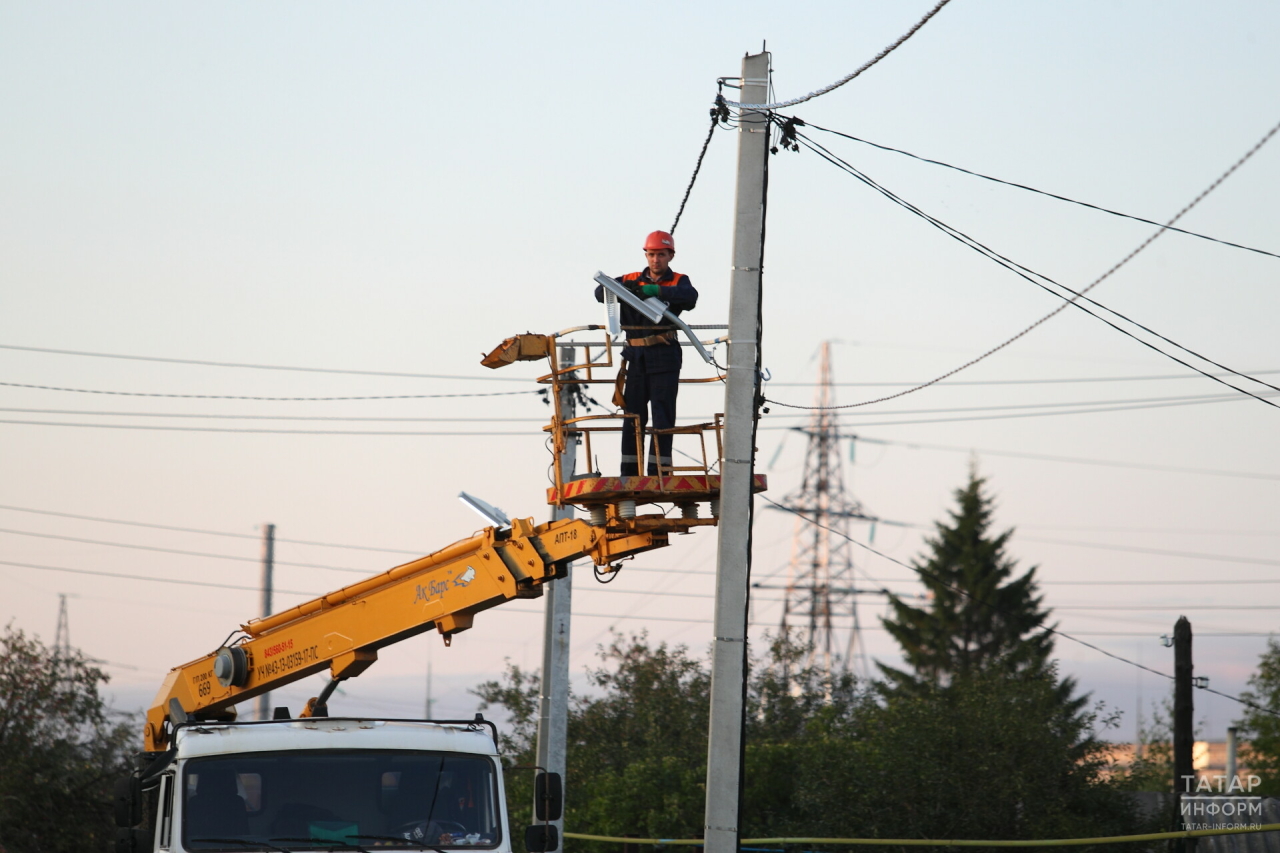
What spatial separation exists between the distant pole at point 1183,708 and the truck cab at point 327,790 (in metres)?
14.1

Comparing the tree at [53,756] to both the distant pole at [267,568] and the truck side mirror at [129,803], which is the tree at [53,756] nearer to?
the truck side mirror at [129,803]

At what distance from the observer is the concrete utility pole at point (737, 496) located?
10.5 metres

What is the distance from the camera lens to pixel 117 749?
20359 millimetres

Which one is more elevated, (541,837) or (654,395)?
(654,395)

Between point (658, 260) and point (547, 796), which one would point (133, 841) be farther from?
point (658, 260)

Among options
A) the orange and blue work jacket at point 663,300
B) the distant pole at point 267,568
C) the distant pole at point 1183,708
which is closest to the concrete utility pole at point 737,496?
the orange and blue work jacket at point 663,300

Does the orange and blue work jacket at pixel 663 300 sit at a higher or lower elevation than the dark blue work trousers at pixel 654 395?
higher

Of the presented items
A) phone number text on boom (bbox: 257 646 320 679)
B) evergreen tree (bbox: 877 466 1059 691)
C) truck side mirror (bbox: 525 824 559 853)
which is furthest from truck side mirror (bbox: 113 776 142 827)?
evergreen tree (bbox: 877 466 1059 691)

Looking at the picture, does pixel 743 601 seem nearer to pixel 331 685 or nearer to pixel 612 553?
pixel 612 553

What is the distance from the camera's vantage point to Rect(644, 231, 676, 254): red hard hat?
1137 cm

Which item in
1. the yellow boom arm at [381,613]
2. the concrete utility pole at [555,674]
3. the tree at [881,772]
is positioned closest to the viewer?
the yellow boom arm at [381,613]

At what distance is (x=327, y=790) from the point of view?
962 cm

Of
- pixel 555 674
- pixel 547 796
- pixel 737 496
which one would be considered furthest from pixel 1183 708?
pixel 547 796

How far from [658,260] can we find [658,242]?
147 millimetres
